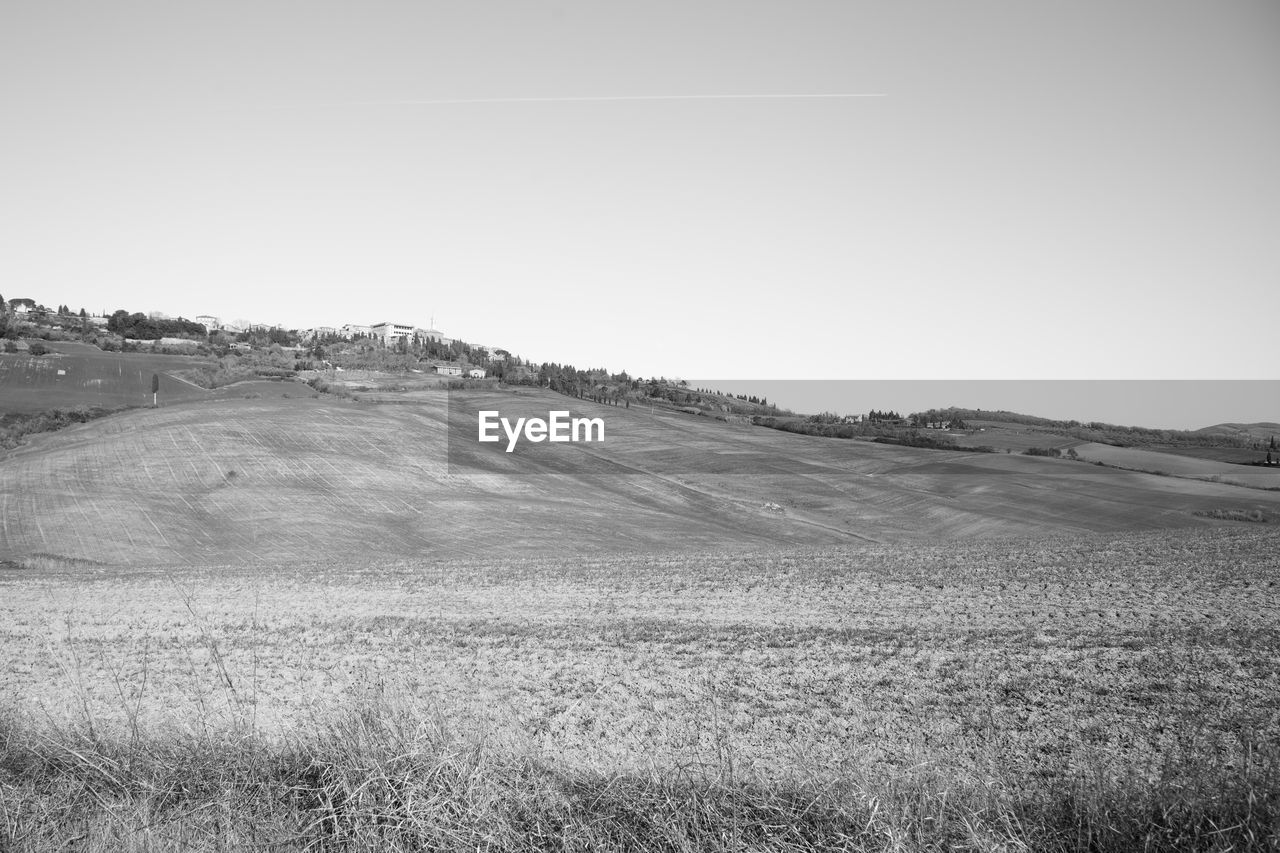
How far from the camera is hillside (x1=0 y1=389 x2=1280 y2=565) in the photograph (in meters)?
35.8

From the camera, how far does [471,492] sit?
4997 centimetres

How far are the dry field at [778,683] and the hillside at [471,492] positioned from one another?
609 inches

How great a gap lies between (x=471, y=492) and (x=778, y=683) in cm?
4272

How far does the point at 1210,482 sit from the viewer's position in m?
60.4

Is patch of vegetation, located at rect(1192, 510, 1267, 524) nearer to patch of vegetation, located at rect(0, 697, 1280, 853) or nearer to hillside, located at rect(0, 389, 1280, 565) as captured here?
hillside, located at rect(0, 389, 1280, 565)

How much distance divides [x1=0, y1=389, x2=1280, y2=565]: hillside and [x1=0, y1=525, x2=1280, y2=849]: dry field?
609 inches

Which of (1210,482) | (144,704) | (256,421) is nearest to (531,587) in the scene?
(144,704)

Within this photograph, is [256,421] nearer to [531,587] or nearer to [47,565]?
[47,565]

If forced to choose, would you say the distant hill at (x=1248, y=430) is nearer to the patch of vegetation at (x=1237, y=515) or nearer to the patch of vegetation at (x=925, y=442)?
the patch of vegetation at (x=925, y=442)

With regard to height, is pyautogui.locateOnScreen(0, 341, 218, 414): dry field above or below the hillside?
above

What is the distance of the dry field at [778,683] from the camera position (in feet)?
14.9

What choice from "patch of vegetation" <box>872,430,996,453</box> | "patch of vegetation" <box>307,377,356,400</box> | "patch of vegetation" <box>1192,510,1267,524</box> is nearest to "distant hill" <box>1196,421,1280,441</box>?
"patch of vegetation" <box>872,430,996,453</box>

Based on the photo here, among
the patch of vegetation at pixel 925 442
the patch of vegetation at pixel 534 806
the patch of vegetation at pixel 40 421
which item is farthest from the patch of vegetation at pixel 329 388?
the patch of vegetation at pixel 534 806

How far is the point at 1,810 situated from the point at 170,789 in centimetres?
88
